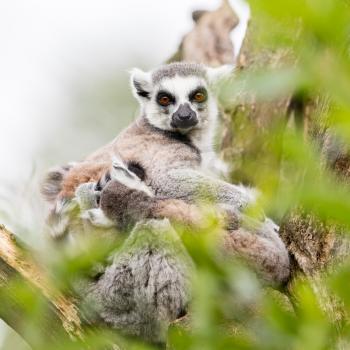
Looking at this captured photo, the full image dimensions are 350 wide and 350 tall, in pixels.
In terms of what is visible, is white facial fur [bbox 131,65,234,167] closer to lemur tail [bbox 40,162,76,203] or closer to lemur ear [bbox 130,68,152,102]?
lemur ear [bbox 130,68,152,102]

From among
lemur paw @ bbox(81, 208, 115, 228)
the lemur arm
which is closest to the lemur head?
the lemur arm

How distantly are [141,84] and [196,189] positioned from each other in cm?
171

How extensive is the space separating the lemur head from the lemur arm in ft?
2.68

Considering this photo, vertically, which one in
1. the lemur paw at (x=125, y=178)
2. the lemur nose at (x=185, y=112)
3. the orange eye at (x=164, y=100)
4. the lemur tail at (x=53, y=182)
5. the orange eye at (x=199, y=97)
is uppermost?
the lemur paw at (x=125, y=178)

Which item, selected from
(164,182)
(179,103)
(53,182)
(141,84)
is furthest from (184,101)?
(53,182)

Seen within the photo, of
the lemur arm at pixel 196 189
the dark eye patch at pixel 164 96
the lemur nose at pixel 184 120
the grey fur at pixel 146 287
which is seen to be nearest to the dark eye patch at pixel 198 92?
the dark eye patch at pixel 164 96

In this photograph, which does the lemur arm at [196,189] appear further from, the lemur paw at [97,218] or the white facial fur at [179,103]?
the white facial fur at [179,103]

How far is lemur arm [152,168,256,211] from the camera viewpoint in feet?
12.6

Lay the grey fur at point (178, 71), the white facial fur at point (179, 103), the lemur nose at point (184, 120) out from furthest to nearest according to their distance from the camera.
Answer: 1. the grey fur at point (178, 71)
2. the white facial fur at point (179, 103)
3. the lemur nose at point (184, 120)

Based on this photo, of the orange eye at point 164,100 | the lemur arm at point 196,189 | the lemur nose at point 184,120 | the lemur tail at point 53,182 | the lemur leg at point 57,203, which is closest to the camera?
the lemur leg at point 57,203

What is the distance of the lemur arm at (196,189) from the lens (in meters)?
3.83

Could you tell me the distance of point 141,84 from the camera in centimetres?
529

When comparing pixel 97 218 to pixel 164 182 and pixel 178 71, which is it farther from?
pixel 178 71

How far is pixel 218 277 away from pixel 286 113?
4.09 metres
